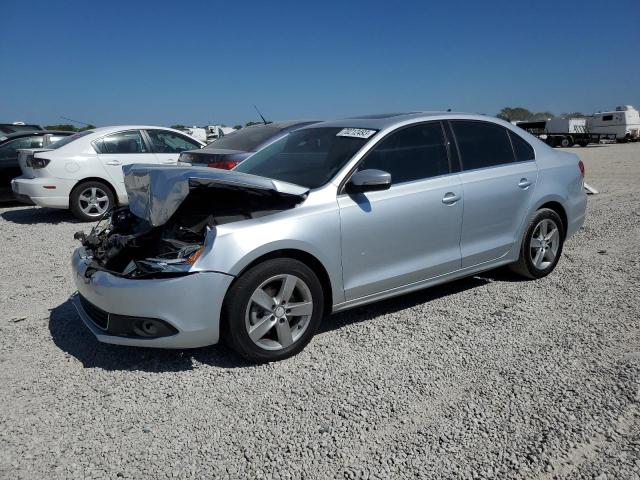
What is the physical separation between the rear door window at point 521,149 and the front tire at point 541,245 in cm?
52

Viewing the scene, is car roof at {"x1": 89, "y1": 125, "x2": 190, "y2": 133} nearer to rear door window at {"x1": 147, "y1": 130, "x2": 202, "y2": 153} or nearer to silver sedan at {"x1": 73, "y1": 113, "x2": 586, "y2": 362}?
rear door window at {"x1": 147, "y1": 130, "x2": 202, "y2": 153}

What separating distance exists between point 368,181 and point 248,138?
457 centimetres

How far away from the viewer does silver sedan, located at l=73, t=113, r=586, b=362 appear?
129 inches

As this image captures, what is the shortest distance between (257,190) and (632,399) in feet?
8.40

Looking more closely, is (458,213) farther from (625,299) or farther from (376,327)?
(625,299)

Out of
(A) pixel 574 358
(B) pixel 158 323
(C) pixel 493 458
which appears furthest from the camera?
(A) pixel 574 358

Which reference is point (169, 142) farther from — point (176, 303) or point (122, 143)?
point (176, 303)

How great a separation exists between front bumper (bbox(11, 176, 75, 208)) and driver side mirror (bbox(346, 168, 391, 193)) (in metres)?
6.57

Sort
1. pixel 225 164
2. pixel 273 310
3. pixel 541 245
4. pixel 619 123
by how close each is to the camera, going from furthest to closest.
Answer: pixel 619 123 → pixel 225 164 → pixel 541 245 → pixel 273 310

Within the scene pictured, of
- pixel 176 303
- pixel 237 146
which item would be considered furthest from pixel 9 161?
pixel 176 303

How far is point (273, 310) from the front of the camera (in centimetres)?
346

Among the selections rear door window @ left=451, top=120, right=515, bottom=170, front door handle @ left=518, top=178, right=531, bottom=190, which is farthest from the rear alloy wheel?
front door handle @ left=518, top=178, right=531, bottom=190

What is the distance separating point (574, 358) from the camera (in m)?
3.50

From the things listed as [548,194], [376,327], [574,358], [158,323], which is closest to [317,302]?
[376,327]
